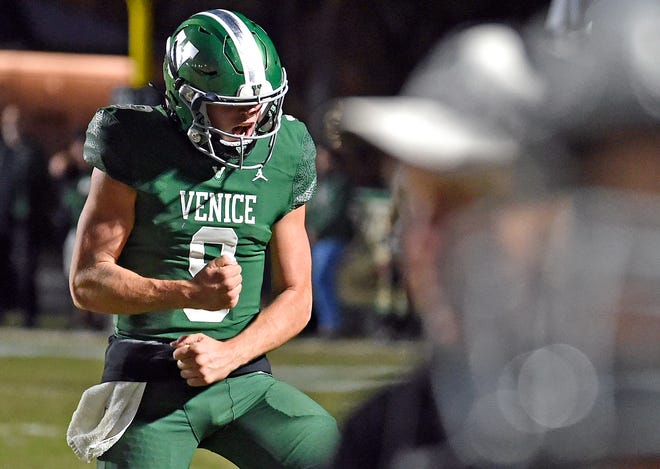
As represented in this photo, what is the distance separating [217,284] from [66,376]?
6891 mm

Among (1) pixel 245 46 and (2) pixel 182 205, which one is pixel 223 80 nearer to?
(1) pixel 245 46

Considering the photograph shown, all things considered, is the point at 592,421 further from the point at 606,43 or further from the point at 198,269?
the point at 198,269

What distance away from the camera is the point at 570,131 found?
156cm

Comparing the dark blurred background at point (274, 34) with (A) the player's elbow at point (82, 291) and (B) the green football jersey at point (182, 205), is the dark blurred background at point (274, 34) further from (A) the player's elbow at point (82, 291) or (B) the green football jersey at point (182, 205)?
(A) the player's elbow at point (82, 291)

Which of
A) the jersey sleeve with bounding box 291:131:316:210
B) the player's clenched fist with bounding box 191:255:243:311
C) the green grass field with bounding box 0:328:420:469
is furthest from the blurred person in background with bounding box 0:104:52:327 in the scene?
the player's clenched fist with bounding box 191:255:243:311

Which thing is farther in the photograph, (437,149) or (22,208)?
(22,208)

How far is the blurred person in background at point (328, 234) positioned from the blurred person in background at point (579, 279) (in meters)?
10.7

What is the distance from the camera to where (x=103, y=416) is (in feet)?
11.2

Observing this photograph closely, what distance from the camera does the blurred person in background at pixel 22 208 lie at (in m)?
12.9

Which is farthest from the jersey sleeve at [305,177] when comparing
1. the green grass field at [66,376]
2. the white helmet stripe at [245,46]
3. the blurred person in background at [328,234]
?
the blurred person in background at [328,234]

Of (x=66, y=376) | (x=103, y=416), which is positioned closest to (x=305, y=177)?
(x=103, y=416)

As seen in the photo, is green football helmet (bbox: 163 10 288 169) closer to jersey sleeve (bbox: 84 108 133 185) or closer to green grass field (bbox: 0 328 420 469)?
jersey sleeve (bbox: 84 108 133 185)

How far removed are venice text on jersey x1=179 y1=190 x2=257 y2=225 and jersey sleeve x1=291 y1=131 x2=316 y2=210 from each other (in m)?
0.14

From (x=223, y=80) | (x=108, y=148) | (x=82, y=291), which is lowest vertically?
(x=82, y=291)
